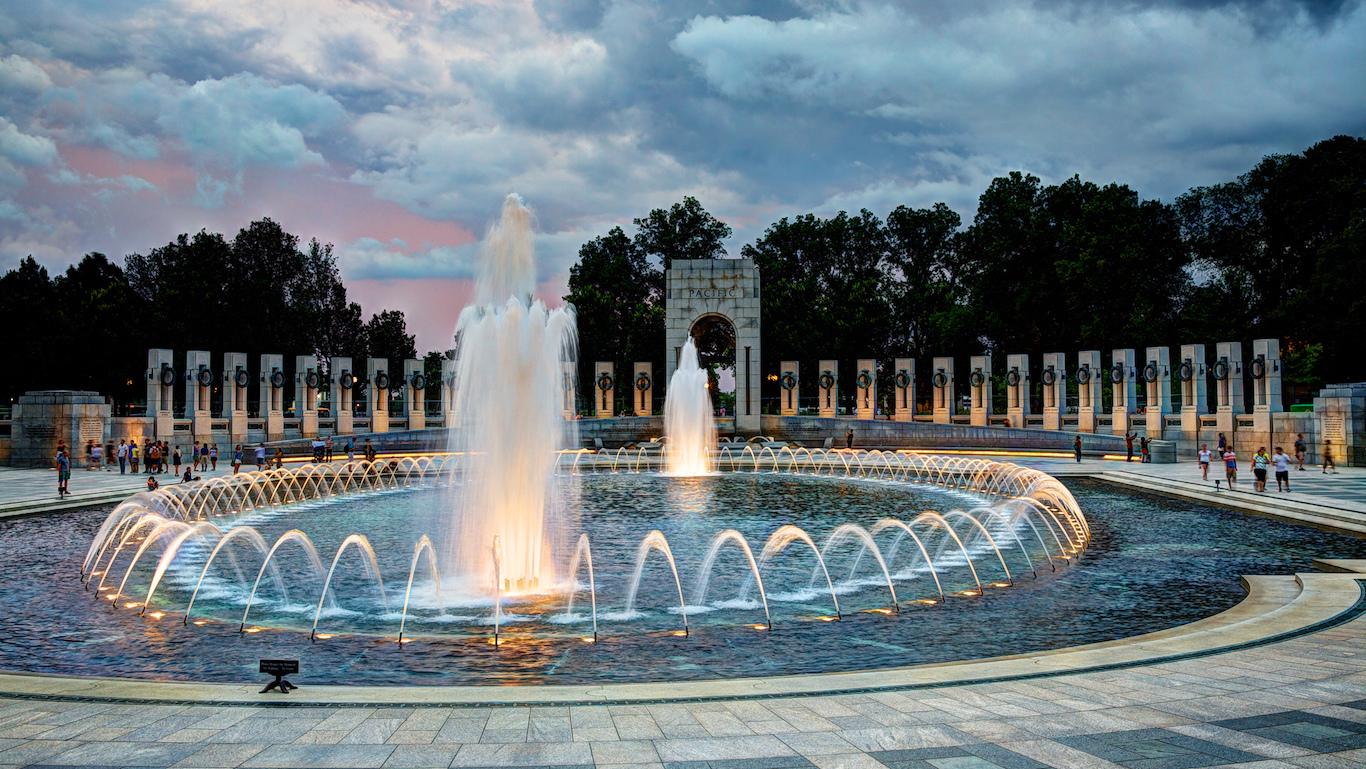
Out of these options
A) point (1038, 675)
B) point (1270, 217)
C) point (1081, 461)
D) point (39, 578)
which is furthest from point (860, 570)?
point (1270, 217)

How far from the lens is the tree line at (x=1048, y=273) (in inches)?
2112

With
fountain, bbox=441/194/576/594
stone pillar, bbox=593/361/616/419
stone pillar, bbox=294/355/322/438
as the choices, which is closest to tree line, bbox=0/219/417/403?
stone pillar, bbox=294/355/322/438

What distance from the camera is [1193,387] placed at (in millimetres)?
42719

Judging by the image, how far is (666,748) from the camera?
6.57m

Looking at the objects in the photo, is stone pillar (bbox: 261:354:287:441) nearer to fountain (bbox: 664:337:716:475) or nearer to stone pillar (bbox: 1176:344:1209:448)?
fountain (bbox: 664:337:716:475)

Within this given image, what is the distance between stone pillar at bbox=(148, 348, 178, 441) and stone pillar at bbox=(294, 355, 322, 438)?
20.7 ft

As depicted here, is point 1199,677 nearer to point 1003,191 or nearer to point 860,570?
point 860,570

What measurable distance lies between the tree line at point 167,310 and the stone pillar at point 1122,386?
59620 millimetres

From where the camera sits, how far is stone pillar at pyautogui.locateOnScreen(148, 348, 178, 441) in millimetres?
41625

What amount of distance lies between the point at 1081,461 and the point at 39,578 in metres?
39.7

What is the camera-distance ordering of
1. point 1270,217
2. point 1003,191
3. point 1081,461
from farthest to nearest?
point 1003,191, point 1270,217, point 1081,461

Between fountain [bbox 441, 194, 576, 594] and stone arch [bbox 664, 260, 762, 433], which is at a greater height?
stone arch [bbox 664, 260, 762, 433]

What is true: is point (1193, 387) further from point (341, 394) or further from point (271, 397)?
point (271, 397)

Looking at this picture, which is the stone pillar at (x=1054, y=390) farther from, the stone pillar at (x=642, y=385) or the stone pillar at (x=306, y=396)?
the stone pillar at (x=306, y=396)
